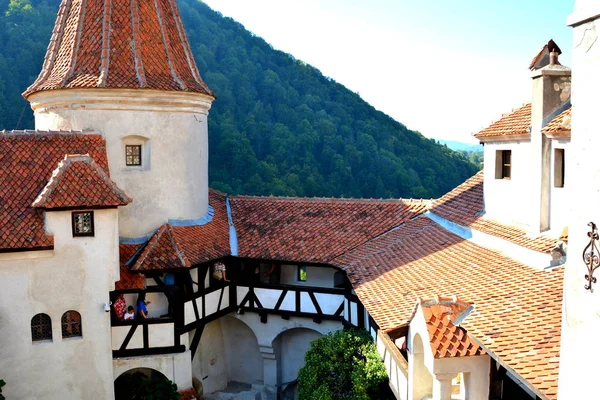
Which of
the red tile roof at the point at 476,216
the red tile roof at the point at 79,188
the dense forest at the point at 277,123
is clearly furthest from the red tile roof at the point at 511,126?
the dense forest at the point at 277,123

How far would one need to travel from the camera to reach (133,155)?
18.9 m

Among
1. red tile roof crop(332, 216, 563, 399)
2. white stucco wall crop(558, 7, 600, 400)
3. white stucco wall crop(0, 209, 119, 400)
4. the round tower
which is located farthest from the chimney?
white stucco wall crop(0, 209, 119, 400)

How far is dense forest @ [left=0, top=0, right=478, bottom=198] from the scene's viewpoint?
44344 mm

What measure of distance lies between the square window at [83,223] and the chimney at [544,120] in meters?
10.6

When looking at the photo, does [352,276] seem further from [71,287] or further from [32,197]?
[32,197]

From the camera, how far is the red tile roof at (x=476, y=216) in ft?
43.2

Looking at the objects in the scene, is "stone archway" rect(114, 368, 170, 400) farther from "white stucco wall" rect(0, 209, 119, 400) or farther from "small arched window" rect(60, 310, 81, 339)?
"small arched window" rect(60, 310, 81, 339)

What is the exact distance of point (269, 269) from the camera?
68.7ft

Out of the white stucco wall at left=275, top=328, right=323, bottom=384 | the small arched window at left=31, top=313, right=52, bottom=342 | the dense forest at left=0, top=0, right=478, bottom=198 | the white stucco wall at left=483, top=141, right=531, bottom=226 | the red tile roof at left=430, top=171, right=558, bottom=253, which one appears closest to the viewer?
the red tile roof at left=430, top=171, right=558, bottom=253

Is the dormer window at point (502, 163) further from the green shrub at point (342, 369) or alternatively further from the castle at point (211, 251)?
the green shrub at point (342, 369)

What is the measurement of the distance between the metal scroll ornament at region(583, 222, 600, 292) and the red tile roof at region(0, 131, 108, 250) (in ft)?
42.0

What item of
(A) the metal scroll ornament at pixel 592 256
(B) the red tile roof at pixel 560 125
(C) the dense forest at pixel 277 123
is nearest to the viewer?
(A) the metal scroll ornament at pixel 592 256

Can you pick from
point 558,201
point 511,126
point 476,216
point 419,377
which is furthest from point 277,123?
point 419,377

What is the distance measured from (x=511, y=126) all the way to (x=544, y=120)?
177cm
